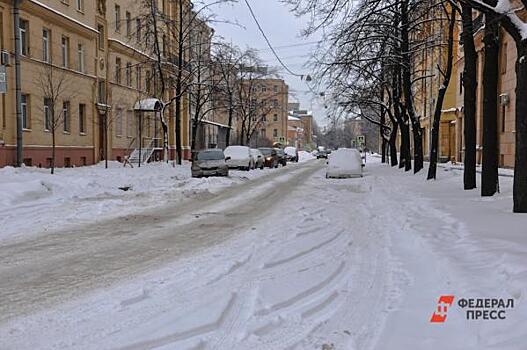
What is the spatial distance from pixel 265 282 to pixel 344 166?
23.9 m

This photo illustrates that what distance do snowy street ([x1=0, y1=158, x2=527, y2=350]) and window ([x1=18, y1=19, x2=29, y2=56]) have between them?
18174 mm

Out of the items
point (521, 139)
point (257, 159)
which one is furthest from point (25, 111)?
point (521, 139)

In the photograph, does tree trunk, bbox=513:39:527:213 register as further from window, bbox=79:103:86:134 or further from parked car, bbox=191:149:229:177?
window, bbox=79:103:86:134

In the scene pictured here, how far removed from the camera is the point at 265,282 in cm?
654

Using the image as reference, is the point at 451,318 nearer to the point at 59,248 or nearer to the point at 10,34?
the point at 59,248

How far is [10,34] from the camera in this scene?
24.9 m

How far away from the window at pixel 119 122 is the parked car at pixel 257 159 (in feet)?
30.2

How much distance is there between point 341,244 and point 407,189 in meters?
11.7

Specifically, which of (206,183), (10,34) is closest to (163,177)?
(206,183)

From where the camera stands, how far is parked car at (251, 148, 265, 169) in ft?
131

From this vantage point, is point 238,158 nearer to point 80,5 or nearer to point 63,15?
point 80,5

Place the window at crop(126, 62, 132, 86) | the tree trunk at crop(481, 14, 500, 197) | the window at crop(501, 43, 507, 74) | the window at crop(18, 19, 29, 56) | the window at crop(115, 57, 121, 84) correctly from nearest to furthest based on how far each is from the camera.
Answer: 1. the tree trunk at crop(481, 14, 500, 197)
2. the window at crop(18, 19, 29, 56)
3. the window at crop(501, 43, 507, 74)
4. the window at crop(115, 57, 121, 84)
5. the window at crop(126, 62, 132, 86)

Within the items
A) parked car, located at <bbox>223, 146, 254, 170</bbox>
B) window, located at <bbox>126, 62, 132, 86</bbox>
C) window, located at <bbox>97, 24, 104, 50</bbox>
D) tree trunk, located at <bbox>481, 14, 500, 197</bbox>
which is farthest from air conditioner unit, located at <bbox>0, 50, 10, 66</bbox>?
tree trunk, located at <bbox>481, 14, 500, 197</bbox>

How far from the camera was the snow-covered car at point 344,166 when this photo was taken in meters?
29.8
